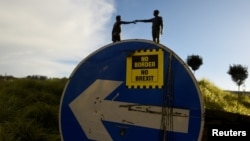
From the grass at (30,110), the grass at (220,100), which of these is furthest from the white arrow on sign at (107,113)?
the grass at (220,100)

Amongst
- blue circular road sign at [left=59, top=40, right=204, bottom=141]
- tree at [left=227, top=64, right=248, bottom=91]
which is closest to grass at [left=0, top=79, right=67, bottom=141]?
blue circular road sign at [left=59, top=40, right=204, bottom=141]

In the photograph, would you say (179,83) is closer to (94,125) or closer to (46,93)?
(94,125)

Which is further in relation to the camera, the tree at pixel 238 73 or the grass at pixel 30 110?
the tree at pixel 238 73

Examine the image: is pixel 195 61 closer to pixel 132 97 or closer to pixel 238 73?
pixel 238 73

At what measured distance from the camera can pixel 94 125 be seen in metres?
2.33

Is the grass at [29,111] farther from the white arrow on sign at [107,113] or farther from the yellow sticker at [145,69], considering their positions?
the yellow sticker at [145,69]

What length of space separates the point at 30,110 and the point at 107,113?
8.80m

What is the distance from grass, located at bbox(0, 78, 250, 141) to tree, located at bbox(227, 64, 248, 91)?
46.5ft

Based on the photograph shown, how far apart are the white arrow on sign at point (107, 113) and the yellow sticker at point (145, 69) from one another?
93 millimetres

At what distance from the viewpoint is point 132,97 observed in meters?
2.22

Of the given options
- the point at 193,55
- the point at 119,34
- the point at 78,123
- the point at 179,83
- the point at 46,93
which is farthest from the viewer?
the point at 193,55

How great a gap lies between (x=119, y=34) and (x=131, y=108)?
2.93 m

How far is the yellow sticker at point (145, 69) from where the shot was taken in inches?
86.0

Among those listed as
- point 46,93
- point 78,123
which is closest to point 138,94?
point 78,123
